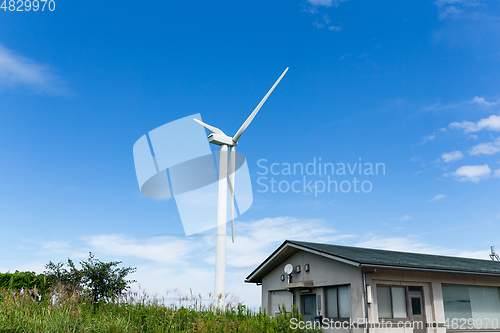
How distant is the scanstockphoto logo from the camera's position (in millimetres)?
20766

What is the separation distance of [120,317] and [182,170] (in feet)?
32.6

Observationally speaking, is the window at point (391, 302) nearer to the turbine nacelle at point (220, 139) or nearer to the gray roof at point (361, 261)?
the gray roof at point (361, 261)

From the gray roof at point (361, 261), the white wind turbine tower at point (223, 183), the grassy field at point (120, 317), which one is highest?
the white wind turbine tower at point (223, 183)

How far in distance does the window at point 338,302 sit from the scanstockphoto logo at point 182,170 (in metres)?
6.82

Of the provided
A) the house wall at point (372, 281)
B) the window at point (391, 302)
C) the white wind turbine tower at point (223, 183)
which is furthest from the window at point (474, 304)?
the white wind turbine tower at point (223, 183)

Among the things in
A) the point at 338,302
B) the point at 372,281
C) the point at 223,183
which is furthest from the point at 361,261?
the point at 223,183

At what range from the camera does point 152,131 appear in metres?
20.6

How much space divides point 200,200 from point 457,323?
1364 cm

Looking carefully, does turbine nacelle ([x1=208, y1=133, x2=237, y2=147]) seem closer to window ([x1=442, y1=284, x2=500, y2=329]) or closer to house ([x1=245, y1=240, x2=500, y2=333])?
house ([x1=245, y1=240, x2=500, y2=333])

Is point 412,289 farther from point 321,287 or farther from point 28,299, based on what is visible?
point 28,299

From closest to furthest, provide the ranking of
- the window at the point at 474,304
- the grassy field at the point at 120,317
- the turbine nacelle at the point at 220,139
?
the grassy field at the point at 120,317
the window at the point at 474,304
the turbine nacelle at the point at 220,139

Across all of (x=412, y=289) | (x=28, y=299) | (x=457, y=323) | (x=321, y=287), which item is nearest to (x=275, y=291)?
(x=321, y=287)

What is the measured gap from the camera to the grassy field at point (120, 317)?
1101 centimetres

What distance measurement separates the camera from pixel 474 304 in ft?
58.9
